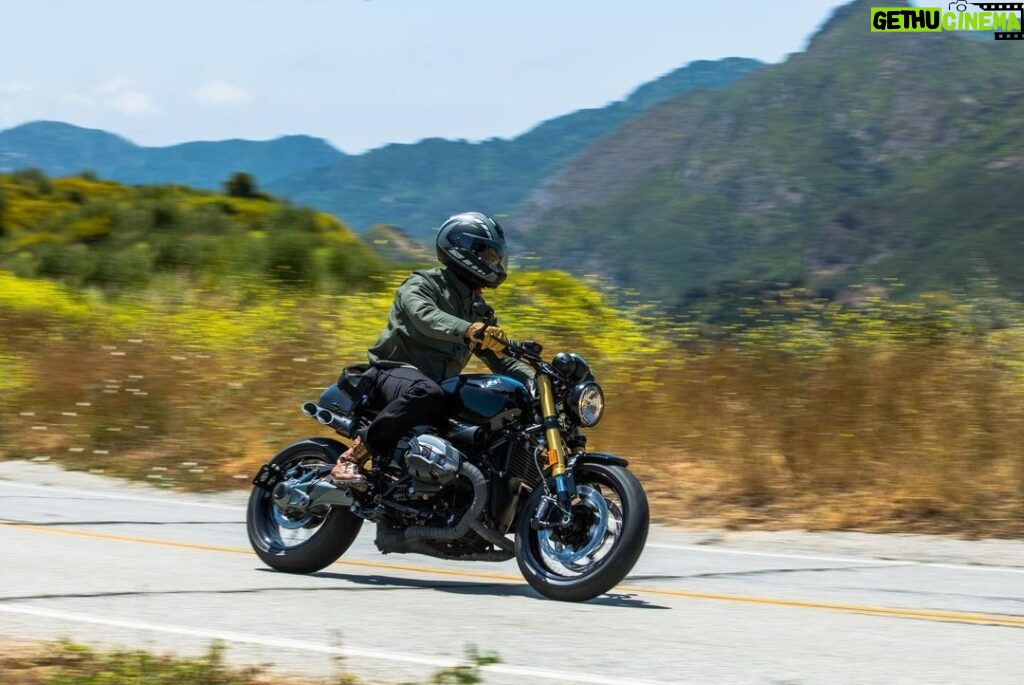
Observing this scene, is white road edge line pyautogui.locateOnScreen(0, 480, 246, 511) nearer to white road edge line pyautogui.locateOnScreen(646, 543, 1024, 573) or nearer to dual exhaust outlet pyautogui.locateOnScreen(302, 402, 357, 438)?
dual exhaust outlet pyautogui.locateOnScreen(302, 402, 357, 438)

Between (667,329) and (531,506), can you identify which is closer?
(531,506)

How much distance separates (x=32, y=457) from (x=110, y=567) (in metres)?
6.53

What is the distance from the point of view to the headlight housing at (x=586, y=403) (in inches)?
303

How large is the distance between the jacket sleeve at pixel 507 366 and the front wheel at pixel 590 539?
74 cm

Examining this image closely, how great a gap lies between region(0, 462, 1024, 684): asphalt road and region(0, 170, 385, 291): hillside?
10.8m

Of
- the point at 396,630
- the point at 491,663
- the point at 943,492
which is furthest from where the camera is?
the point at 943,492

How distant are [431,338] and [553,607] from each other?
1.74 metres

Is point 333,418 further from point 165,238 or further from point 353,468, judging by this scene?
point 165,238

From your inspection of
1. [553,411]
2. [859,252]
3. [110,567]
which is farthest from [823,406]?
[859,252]

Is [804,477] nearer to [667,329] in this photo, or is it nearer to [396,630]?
[667,329]

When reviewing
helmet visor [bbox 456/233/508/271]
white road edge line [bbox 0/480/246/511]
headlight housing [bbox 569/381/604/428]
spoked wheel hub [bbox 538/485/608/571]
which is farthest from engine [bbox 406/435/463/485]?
white road edge line [bbox 0/480/246/511]

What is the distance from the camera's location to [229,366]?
52.1 ft

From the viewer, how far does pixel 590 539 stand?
7.59 m

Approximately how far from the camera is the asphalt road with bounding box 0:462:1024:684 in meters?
6.04
